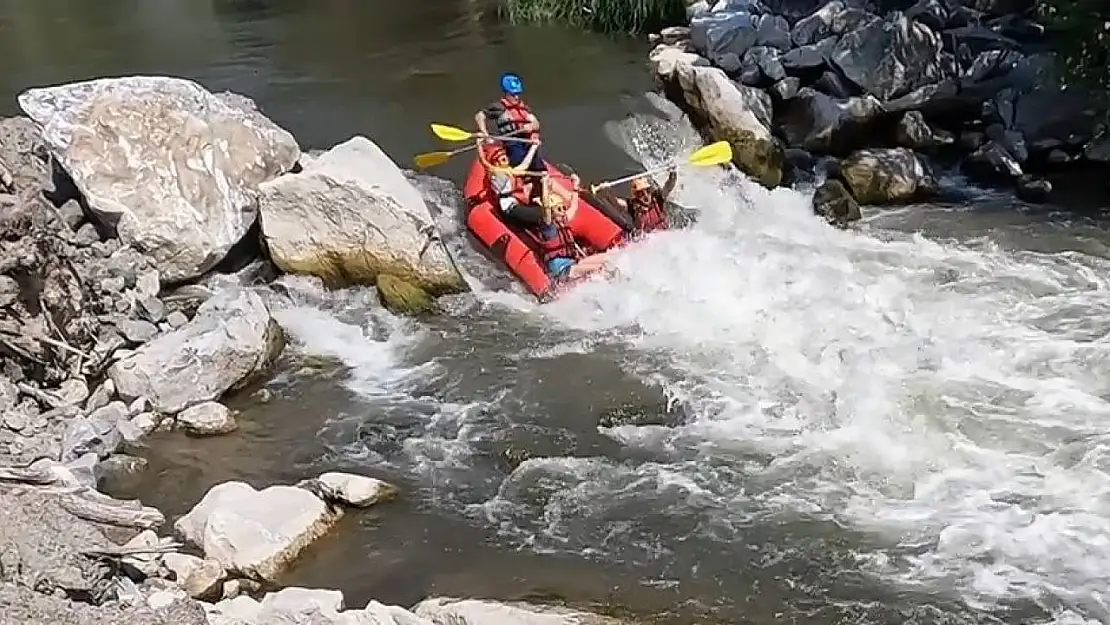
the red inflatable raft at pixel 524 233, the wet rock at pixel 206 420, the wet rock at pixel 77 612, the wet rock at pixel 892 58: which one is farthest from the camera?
the wet rock at pixel 892 58

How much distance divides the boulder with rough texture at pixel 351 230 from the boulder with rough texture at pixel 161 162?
0.35 m

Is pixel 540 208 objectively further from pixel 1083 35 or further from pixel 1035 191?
pixel 1083 35

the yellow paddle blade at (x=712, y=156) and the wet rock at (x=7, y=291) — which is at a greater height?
the wet rock at (x=7, y=291)

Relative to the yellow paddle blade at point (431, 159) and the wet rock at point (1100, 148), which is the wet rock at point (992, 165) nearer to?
the wet rock at point (1100, 148)

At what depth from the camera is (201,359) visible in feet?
22.7

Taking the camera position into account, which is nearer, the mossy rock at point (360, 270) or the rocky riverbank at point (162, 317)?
the rocky riverbank at point (162, 317)

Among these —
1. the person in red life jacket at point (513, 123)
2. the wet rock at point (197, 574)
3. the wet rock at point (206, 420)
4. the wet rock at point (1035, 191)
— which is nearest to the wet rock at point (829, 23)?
the wet rock at point (1035, 191)

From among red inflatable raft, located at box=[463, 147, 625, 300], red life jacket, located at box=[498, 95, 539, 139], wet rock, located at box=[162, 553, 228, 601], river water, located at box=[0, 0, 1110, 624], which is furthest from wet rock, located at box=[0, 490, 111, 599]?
red life jacket, located at box=[498, 95, 539, 139]

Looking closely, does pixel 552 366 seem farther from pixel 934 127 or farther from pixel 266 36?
pixel 266 36

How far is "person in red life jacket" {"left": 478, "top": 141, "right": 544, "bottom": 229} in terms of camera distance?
860 centimetres

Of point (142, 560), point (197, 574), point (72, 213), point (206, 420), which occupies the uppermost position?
point (72, 213)

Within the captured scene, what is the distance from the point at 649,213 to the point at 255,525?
420cm

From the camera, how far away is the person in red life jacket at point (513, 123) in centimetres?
888

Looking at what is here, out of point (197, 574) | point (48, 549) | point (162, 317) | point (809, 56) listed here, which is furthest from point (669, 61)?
point (48, 549)
